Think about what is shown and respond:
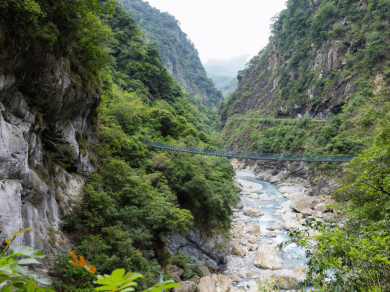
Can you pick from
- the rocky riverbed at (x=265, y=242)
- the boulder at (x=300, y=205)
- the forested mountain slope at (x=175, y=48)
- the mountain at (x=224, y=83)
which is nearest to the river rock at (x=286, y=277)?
the rocky riverbed at (x=265, y=242)

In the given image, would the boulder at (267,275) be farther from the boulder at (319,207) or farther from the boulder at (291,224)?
the boulder at (319,207)

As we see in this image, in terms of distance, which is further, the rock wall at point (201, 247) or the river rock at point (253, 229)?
the river rock at point (253, 229)

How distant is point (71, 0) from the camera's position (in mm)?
5352

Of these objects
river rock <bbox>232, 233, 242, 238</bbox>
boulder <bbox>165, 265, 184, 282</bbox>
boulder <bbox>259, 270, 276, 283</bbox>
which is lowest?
river rock <bbox>232, 233, 242, 238</bbox>

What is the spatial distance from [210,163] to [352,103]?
18717 mm

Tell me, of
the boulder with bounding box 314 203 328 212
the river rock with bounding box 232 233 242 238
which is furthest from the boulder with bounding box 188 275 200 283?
the boulder with bounding box 314 203 328 212

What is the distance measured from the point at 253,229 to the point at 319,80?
25238mm

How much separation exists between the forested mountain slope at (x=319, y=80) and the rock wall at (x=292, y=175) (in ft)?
7.52

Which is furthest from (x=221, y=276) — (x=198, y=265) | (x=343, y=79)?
(x=343, y=79)

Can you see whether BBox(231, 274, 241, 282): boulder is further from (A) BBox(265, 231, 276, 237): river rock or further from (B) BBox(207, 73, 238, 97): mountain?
A: (B) BBox(207, 73, 238, 97): mountain

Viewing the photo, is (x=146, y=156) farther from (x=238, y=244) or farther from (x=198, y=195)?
(x=238, y=244)

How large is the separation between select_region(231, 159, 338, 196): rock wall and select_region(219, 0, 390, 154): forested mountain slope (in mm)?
2291

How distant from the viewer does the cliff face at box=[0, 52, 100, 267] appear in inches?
153

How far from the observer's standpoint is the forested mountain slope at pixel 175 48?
6388 cm
